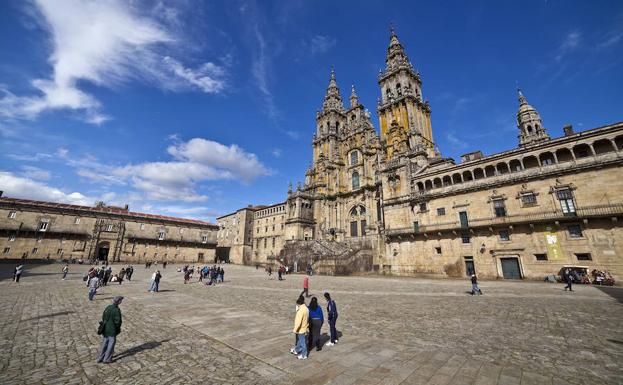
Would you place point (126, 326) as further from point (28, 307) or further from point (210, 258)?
point (210, 258)

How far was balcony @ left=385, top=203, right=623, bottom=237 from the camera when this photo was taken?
20.2m

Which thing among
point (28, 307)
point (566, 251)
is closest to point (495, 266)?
point (566, 251)

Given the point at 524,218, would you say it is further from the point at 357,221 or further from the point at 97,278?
the point at 97,278

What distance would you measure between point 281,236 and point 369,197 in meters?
20.1

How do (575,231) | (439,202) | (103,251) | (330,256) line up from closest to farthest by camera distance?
(575,231) < (439,202) < (330,256) < (103,251)

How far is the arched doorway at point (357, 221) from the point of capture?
147 feet

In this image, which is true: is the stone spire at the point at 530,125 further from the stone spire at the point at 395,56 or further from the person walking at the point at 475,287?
the person walking at the point at 475,287

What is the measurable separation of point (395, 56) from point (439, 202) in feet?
110

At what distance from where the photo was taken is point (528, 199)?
24.6 metres

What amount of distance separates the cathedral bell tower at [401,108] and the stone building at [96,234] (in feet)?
149

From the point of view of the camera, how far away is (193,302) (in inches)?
530

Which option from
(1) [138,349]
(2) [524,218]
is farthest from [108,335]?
(2) [524,218]

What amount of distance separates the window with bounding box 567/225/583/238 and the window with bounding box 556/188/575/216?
122cm

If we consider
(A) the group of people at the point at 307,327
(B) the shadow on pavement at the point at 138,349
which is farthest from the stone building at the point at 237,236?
(A) the group of people at the point at 307,327
